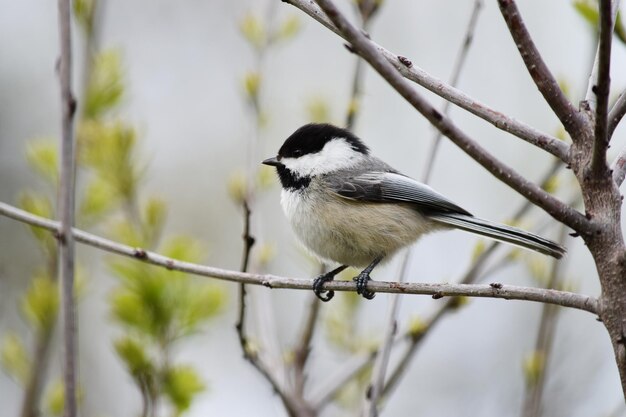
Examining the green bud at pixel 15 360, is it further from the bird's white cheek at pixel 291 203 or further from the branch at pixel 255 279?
the bird's white cheek at pixel 291 203

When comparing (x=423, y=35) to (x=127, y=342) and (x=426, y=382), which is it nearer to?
(x=426, y=382)

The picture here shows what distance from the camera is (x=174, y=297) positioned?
1.88m

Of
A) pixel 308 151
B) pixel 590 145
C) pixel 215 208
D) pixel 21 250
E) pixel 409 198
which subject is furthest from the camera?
pixel 215 208

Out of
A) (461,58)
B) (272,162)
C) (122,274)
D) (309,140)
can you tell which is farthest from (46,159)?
(461,58)

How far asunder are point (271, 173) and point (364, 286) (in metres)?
0.84

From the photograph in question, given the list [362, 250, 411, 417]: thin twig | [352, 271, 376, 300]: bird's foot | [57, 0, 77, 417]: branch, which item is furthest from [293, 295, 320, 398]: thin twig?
[57, 0, 77, 417]: branch

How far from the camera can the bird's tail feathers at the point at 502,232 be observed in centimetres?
182

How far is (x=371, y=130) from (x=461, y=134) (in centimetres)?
406

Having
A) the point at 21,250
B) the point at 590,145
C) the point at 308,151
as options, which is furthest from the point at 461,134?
the point at 21,250

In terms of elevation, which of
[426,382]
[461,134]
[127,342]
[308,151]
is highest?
[308,151]

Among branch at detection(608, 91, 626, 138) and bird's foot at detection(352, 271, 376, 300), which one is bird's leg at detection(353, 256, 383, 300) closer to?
bird's foot at detection(352, 271, 376, 300)

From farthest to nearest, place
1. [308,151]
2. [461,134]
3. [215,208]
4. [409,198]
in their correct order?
[215,208], [308,151], [409,198], [461,134]

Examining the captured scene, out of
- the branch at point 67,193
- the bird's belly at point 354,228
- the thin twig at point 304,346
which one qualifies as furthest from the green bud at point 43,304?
the bird's belly at point 354,228

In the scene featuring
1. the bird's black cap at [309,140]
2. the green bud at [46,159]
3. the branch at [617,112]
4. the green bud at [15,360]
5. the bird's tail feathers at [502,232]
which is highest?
the bird's black cap at [309,140]
